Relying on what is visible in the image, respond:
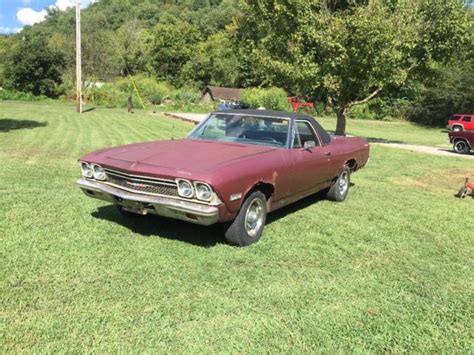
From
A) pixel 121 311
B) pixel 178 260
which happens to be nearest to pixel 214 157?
pixel 178 260

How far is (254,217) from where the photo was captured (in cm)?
548

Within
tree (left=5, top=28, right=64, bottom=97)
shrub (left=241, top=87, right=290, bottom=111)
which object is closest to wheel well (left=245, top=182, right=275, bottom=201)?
shrub (left=241, top=87, right=290, bottom=111)

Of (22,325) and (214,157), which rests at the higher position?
(214,157)

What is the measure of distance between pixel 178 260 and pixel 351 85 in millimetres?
17540

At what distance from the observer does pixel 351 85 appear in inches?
816

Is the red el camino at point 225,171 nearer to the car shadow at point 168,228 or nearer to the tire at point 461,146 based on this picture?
the car shadow at point 168,228

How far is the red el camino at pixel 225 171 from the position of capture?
15.9 feet

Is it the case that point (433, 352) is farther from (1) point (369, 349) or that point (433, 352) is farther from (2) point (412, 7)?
(2) point (412, 7)

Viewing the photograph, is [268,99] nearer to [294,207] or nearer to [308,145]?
[294,207]

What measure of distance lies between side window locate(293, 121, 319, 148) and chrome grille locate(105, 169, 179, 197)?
2.01 meters

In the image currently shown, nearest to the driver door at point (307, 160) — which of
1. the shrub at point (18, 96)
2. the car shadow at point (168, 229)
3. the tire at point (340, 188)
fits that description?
the tire at point (340, 188)

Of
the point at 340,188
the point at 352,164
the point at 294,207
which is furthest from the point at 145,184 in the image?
the point at 352,164

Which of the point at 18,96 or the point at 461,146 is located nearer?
the point at 461,146

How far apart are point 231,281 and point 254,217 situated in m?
1.23
